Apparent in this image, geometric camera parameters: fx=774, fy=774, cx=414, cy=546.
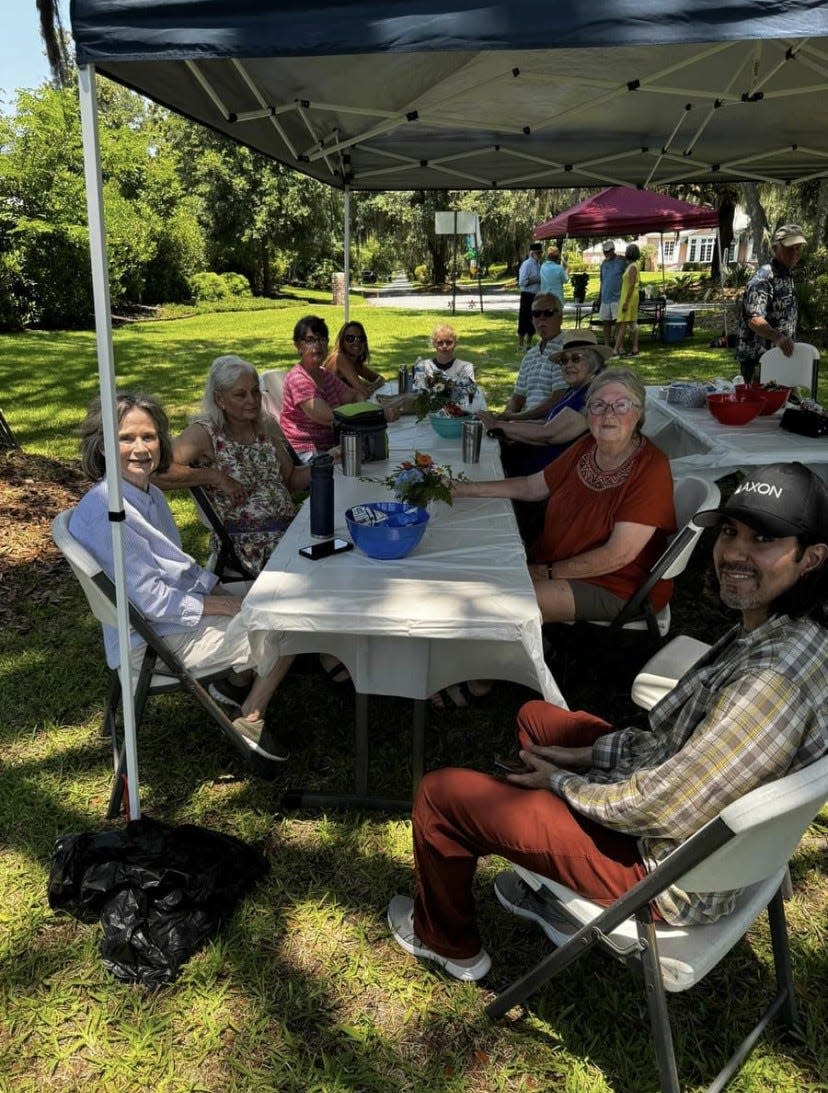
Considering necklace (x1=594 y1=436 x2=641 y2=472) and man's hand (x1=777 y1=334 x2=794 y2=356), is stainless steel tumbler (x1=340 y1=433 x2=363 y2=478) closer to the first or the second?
necklace (x1=594 y1=436 x2=641 y2=472)

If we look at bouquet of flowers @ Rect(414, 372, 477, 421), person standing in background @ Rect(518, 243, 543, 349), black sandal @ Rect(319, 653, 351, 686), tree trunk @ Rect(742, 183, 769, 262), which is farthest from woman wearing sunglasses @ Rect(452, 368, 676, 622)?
tree trunk @ Rect(742, 183, 769, 262)

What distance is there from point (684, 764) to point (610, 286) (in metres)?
12.6

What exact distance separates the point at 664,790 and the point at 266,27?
6.28 feet

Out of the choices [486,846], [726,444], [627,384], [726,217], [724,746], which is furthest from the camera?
[726,217]

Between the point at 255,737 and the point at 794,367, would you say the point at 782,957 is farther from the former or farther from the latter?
the point at 794,367

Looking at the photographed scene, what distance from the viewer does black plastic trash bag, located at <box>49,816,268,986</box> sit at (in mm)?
2041

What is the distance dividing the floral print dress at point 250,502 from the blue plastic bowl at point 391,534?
929mm

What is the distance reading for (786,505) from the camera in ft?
4.97

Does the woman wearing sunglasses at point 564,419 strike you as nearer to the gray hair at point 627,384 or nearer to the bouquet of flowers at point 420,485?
the gray hair at point 627,384

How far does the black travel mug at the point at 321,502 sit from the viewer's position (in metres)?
2.60

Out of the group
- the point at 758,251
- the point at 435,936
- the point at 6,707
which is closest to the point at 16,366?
Answer: the point at 6,707

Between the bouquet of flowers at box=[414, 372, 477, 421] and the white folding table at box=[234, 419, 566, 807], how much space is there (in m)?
1.47

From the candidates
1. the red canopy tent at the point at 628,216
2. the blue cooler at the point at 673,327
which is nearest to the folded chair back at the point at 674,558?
the red canopy tent at the point at 628,216

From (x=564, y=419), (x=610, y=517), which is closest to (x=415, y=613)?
(x=610, y=517)
